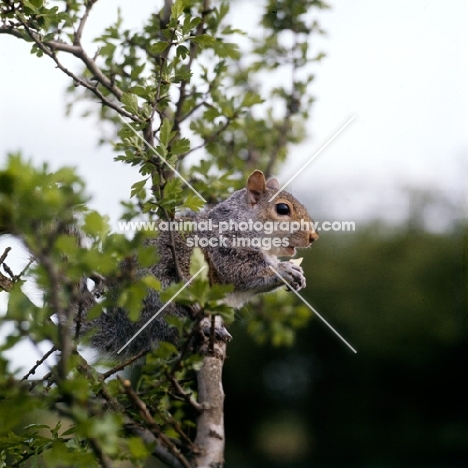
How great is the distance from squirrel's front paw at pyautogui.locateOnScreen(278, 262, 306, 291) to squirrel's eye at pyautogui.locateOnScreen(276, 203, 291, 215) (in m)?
0.23

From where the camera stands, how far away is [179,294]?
55.2 inches

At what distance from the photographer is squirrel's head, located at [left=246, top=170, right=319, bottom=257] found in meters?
2.62

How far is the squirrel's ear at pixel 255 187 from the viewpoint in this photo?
106 inches

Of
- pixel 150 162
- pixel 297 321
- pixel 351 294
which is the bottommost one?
pixel 351 294

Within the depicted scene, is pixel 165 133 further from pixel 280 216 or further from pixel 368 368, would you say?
pixel 368 368

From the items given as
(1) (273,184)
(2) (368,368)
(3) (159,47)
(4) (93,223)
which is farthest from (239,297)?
(2) (368,368)

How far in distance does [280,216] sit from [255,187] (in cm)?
15

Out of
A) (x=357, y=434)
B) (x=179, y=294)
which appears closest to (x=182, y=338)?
(x=179, y=294)

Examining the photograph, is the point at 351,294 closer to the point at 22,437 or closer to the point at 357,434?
the point at 357,434

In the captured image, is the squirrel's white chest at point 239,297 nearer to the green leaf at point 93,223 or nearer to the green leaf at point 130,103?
the green leaf at point 130,103

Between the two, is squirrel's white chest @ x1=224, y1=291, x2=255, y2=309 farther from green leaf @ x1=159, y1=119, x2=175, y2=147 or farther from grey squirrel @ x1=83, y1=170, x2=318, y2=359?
green leaf @ x1=159, y1=119, x2=175, y2=147

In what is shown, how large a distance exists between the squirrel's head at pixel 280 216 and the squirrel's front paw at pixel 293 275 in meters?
0.12

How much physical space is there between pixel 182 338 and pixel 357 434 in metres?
12.8

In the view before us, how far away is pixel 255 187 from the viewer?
8.88 ft
